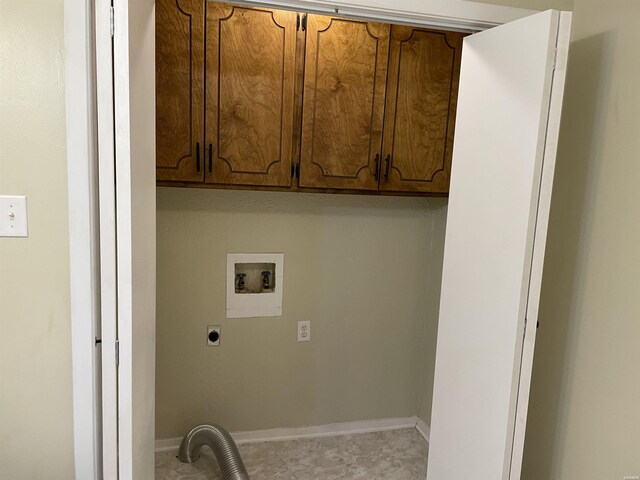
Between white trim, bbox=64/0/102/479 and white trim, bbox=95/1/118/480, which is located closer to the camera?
white trim, bbox=95/1/118/480

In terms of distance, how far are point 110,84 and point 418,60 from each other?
5.53ft

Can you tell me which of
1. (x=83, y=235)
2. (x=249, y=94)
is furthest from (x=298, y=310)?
(x=83, y=235)

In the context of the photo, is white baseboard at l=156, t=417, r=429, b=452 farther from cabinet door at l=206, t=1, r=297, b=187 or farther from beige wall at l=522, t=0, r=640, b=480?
cabinet door at l=206, t=1, r=297, b=187

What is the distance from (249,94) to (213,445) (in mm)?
1746

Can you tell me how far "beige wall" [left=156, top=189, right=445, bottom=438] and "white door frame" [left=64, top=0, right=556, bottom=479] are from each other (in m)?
1.12

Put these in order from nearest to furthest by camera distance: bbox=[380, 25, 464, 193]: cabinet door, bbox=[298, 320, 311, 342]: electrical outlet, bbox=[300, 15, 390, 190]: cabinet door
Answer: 1. bbox=[300, 15, 390, 190]: cabinet door
2. bbox=[380, 25, 464, 193]: cabinet door
3. bbox=[298, 320, 311, 342]: electrical outlet

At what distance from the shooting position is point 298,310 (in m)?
2.72

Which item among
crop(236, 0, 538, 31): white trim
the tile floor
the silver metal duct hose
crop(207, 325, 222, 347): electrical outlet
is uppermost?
crop(236, 0, 538, 31): white trim

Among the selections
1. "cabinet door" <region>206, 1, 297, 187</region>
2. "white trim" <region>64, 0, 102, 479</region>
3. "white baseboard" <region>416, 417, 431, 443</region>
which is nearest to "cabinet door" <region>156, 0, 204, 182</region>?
"cabinet door" <region>206, 1, 297, 187</region>

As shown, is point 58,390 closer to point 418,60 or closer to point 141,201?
point 141,201

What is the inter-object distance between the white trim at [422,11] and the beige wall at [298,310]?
1157 mm

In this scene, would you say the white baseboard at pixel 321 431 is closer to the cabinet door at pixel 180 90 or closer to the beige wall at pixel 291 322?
the beige wall at pixel 291 322

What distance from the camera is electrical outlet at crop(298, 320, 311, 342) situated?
2.74 meters

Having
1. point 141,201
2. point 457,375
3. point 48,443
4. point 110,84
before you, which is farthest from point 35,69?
point 457,375
